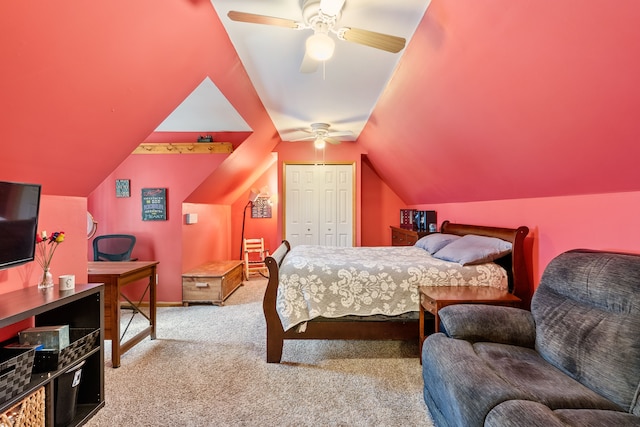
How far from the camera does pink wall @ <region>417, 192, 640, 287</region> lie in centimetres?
165

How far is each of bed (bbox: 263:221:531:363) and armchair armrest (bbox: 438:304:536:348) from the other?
26.3 inches

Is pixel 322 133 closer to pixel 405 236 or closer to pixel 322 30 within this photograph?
pixel 405 236

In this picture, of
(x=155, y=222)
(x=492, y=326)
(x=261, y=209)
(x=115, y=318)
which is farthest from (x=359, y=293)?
(x=261, y=209)

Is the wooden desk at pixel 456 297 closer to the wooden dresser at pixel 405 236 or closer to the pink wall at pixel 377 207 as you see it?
the wooden dresser at pixel 405 236

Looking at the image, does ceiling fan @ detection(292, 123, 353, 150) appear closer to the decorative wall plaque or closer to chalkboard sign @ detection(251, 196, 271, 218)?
chalkboard sign @ detection(251, 196, 271, 218)

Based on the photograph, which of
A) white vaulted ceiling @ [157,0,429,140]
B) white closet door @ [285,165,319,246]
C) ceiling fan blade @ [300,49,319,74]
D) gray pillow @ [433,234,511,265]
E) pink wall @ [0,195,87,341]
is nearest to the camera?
pink wall @ [0,195,87,341]

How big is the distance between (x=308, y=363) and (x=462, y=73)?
8.08 feet

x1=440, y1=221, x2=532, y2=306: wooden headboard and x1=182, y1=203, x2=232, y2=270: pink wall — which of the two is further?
x1=182, y1=203, x2=232, y2=270: pink wall

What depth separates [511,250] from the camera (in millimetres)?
2443

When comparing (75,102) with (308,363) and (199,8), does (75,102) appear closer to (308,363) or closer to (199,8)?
(199,8)

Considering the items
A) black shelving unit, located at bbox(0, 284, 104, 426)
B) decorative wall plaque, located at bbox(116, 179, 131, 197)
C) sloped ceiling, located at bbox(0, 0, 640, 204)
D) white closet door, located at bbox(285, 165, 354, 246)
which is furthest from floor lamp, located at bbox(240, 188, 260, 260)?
black shelving unit, located at bbox(0, 284, 104, 426)

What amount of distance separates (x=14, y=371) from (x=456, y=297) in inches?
99.4

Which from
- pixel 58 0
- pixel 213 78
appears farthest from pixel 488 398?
pixel 213 78

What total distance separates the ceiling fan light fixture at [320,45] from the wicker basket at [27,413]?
225 cm
